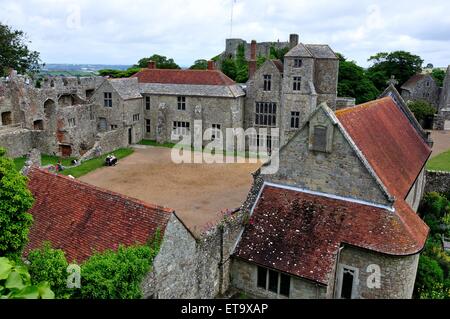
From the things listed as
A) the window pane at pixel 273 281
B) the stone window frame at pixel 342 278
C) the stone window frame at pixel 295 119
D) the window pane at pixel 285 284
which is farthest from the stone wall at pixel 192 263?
the stone window frame at pixel 295 119

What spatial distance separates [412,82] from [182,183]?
56.2 m

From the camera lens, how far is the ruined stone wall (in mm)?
13859

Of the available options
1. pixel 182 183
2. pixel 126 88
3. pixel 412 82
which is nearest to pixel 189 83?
pixel 126 88

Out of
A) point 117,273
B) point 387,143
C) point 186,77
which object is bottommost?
point 117,273

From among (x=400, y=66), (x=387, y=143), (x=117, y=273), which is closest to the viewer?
(x=117, y=273)

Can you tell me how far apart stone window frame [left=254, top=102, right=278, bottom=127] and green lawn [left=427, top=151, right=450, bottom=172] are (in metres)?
15.3

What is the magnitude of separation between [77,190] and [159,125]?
30764 millimetres

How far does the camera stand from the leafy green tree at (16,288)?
371 centimetres

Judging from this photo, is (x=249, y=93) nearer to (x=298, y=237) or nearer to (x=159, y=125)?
(x=159, y=125)

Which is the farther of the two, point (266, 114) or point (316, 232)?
point (266, 114)

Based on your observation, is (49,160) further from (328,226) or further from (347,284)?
(347,284)

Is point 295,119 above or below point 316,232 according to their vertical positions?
above

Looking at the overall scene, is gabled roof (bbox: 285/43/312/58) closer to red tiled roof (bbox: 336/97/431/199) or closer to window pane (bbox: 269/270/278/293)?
red tiled roof (bbox: 336/97/431/199)

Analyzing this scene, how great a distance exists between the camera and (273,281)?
15031 mm
